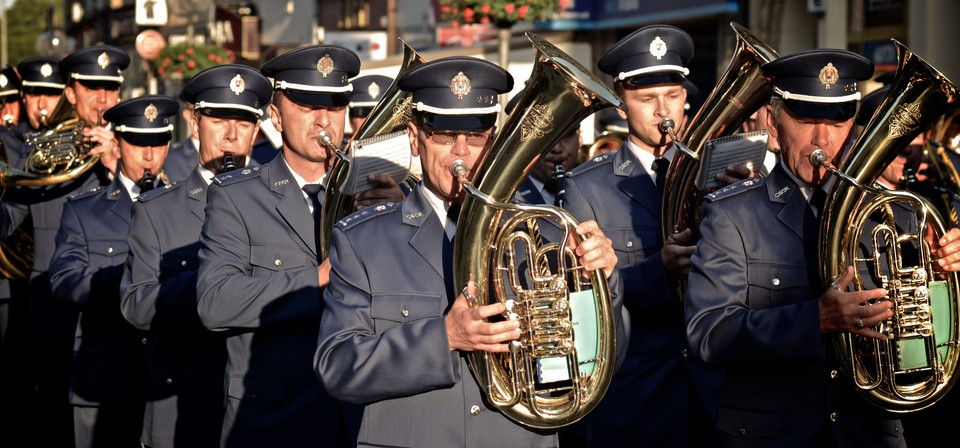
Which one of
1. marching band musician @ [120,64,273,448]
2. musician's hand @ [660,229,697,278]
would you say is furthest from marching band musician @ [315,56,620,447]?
marching band musician @ [120,64,273,448]

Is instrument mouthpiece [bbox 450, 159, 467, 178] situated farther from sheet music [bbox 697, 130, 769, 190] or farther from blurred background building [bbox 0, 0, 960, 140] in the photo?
blurred background building [bbox 0, 0, 960, 140]

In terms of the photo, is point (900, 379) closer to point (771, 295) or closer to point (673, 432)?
point (771, 295)

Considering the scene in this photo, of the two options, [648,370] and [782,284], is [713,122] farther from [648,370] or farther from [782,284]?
[782,284]

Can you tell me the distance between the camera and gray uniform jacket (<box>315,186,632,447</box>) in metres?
3.67

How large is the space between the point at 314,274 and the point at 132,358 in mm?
2386

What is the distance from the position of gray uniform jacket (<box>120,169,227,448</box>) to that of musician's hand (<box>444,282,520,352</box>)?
2.45 m

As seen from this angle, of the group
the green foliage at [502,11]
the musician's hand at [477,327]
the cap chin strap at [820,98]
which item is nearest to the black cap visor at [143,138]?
the cap chin strap at [820,98]

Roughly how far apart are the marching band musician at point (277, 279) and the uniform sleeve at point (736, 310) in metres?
1.34

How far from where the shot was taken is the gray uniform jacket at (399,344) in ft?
12.0

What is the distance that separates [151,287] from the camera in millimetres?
5586

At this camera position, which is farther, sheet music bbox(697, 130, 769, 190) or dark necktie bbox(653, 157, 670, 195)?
dark necktie bbox(653, 157, 670, 195)

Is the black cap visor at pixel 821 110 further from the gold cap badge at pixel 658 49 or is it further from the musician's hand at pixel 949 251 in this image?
the gold cap badge at pixel 658 49

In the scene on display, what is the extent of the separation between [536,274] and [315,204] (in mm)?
1824

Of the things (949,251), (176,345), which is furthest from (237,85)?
(949,251)
